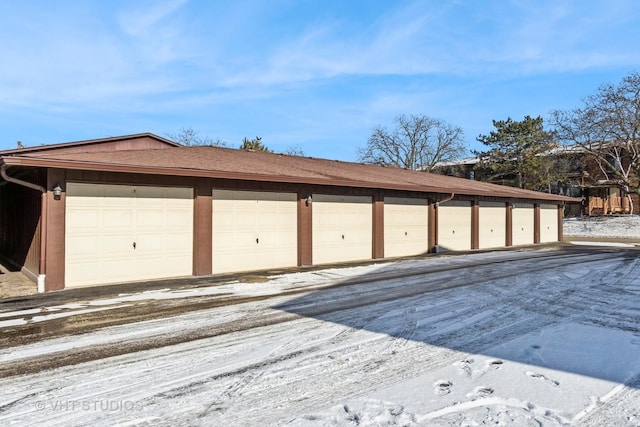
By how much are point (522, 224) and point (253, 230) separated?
15.9 meters

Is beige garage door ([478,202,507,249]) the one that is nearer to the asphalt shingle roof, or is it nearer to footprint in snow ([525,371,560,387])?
the asphalt shingle roof

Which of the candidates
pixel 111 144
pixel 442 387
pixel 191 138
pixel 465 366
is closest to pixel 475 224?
pixel 465 366

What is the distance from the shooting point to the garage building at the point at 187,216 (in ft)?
27.8

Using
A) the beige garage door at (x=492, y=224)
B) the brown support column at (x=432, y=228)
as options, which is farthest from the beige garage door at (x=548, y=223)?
the brown support column at (x=432, y=228)

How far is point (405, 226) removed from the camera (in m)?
15.3

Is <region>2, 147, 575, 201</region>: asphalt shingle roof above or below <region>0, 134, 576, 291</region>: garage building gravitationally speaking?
above

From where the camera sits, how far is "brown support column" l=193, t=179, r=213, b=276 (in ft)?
33.2

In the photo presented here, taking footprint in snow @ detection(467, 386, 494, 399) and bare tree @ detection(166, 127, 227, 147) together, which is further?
bare tree @ detection(166, 127, 227, 147)

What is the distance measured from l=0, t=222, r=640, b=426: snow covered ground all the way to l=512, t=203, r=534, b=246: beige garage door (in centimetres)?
1398

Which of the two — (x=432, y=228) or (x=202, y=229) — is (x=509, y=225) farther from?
(x=202, y=229)

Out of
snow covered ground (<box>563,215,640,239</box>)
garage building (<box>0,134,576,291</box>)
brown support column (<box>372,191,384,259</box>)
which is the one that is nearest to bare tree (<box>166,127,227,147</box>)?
garage building (<box>0,134,576,291</box>)

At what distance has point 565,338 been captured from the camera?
474cm
